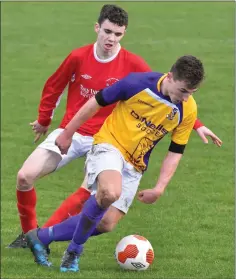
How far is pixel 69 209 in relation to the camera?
8492 millimetres

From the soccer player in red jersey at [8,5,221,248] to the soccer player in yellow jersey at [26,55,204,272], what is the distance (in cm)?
51

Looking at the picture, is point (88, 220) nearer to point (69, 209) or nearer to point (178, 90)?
point (69, 209)

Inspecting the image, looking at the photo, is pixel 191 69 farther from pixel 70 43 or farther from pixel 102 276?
pixel 70 43

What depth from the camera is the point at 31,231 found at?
8.07 meters

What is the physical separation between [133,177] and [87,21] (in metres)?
15.0

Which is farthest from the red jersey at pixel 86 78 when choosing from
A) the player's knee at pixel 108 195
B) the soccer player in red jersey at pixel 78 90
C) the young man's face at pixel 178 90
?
the player's knee at pixel 108 195

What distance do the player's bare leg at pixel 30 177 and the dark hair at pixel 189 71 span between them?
5.57ft

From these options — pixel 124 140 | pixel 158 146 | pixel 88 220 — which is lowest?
pixel 158 146

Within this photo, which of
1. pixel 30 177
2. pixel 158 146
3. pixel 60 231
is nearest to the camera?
pixel 60 231

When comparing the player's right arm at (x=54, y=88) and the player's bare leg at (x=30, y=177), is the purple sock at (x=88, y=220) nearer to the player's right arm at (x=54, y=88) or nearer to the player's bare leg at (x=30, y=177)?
the player's bare leg at (x=30, y=177)

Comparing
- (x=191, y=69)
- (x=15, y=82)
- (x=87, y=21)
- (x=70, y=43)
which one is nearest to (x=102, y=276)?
(x=191, y=69)

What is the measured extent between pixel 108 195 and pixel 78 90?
68.0 inches

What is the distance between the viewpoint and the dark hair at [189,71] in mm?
7176

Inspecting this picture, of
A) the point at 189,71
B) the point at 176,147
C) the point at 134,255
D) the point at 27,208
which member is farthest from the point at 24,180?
the point at 189,71
